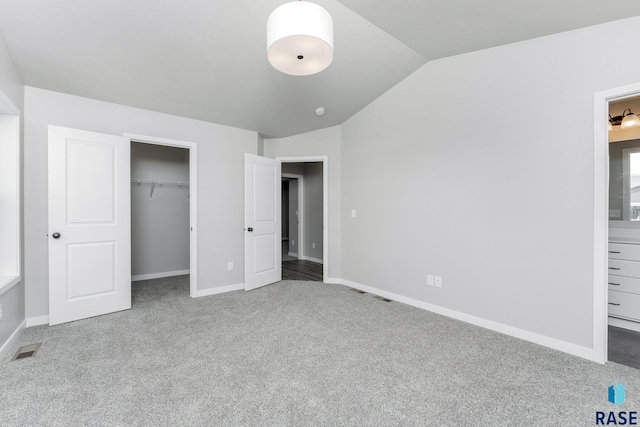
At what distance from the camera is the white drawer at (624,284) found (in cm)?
275

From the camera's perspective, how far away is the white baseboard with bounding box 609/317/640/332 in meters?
2.75

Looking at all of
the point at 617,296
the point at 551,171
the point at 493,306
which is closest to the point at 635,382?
the point at 493,306

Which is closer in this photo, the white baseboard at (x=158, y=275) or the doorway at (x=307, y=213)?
the white baseboard at (x=158, y=275)

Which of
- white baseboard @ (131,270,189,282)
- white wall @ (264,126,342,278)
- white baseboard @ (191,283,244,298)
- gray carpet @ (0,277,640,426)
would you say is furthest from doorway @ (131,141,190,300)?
white wall @ (264,126,342,278)

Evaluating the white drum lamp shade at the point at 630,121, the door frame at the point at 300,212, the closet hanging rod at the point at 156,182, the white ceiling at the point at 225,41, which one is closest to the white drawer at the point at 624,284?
the white drum lamp shade at the point at 630,121

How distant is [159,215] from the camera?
16.3ft

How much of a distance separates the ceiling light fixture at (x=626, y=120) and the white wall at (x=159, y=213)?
627 centimetres

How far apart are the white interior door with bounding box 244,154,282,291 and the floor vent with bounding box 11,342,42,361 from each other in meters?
2.12

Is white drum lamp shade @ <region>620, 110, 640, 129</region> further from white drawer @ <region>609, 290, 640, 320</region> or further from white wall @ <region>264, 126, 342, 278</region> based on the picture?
white wall @ <region>264, 126, 342, 278</region>

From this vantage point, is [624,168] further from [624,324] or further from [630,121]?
[624,324]

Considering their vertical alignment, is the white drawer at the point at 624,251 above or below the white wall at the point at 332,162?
below

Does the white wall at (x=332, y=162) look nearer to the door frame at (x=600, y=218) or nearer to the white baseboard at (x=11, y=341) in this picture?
the door frame at (x=600, y=218)

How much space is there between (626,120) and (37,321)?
6.73 meters

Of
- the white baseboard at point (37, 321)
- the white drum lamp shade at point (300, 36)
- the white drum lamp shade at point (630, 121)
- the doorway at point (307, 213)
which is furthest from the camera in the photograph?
the doorway at point (307, 213)
